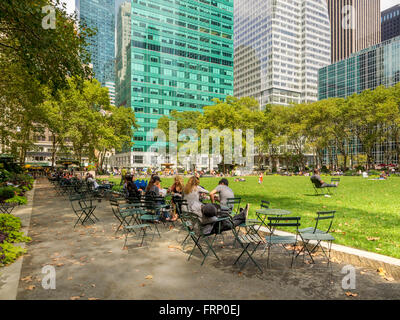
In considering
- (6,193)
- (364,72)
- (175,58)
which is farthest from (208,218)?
(364,72)

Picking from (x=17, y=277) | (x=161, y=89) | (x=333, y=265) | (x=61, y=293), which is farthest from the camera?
(x=161, y=89)

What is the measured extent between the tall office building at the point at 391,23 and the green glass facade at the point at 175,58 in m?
116

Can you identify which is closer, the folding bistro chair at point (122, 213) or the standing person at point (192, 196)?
the standing person at point (192, 196)

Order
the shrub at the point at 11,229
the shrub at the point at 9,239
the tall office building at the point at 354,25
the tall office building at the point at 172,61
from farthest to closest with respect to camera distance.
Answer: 1. the tall office building at the point at 354,25
2. the tall office building at the point at 172,61
3. the shrub at the point at 11,229
4. the shrub at the point at 9,239

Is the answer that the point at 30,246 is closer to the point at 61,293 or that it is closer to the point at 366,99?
the point at 61,293

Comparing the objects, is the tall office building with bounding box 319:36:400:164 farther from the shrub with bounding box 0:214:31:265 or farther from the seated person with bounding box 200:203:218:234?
the shrub with bounding box 0:214:31:265

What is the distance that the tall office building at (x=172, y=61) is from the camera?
277 feet

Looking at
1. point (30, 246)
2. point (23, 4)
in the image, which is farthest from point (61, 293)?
point (23, 4)

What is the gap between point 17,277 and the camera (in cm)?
430

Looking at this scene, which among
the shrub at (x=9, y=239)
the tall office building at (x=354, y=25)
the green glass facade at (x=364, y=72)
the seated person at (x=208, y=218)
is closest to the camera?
the shrub at (x=9, y=239)

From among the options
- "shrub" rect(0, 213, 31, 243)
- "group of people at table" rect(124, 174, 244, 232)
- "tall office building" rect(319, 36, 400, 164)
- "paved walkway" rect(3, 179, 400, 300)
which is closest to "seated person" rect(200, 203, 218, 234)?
"group of people at table" rect(124, 174, 244, 232)

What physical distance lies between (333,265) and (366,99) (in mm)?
47407

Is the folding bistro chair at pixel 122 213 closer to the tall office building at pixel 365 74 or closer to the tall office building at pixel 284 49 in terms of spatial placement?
the tall office building at pixel 365 74

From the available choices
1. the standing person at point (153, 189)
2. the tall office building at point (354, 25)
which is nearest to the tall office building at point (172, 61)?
the standing person at point (153, 189)
